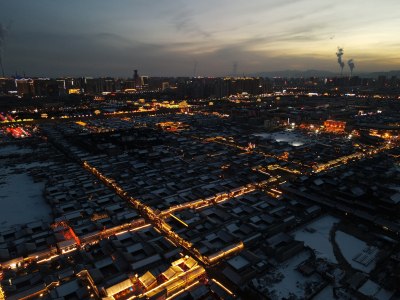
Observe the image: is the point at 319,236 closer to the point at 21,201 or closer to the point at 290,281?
the point at 290,281

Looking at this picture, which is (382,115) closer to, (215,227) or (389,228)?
(389,228)

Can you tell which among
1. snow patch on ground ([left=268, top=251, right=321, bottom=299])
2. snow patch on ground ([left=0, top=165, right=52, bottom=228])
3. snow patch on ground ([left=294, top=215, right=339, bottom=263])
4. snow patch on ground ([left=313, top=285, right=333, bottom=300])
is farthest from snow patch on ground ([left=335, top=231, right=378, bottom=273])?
snow patch on ground ([left=0, top=165, right=52, bottom=228])

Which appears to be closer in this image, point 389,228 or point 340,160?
point 389,228

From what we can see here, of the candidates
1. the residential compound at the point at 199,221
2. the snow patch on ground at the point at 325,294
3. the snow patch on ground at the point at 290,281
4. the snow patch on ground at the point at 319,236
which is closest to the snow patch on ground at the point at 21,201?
the residential compound at the point at 199,221

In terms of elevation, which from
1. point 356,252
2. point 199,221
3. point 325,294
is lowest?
point 325,294

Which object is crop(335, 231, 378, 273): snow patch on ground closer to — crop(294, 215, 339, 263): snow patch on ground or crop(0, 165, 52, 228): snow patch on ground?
crop(294, 215, 339, 263): snow patch on ground

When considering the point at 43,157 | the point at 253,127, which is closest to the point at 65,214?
the point at 43,157

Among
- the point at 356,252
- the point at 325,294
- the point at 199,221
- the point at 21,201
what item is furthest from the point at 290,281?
the point at 21,201
